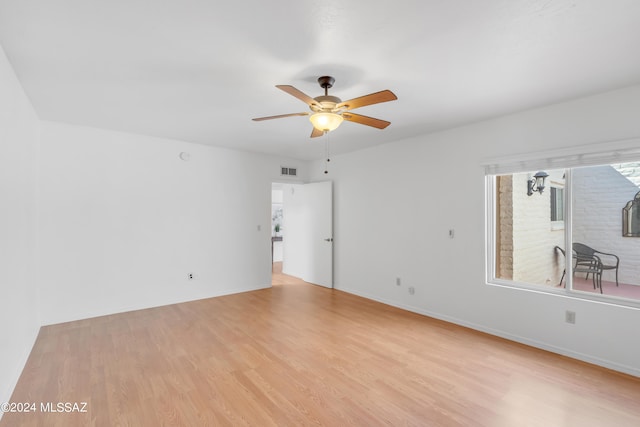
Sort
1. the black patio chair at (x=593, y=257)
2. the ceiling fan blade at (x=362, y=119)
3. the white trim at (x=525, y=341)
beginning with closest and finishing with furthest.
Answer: the ceiling fan blade at (x=362, y=119) → the white trim at (x=525, y=341) → the black patio chair at (x=593, y=257)

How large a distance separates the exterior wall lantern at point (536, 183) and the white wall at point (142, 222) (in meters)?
4.14

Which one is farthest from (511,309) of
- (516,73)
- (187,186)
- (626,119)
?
(187,186)

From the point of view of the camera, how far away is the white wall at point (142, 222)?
3832 millimetres

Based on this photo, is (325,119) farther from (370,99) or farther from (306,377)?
(306,377)

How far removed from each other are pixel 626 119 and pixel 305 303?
430 centimetres

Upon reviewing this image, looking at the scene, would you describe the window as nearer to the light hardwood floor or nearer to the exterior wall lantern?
the exterior wall lantern

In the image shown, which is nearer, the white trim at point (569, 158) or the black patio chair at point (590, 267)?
the white trim at point (569, 158)

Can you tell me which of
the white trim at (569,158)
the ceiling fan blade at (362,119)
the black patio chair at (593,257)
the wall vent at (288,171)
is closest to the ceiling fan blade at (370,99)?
the ceiling fan blade at (362,119)

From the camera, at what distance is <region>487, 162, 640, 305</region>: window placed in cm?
288

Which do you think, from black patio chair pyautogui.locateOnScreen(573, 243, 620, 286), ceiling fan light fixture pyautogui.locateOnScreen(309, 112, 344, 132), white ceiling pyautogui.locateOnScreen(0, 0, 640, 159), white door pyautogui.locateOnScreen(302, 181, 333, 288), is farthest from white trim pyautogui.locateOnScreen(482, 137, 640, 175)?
white door pyautogui.locateOnScreen(302, 181, 333, 288)

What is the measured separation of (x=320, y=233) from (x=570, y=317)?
396cm

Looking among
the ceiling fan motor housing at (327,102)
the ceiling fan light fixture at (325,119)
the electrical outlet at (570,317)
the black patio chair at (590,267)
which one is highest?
the ceiling fan motor housing at (327,102)

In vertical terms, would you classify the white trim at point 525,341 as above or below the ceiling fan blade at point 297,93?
below

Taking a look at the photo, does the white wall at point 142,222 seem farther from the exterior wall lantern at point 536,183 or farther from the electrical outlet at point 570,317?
the electrical outlet at point 570,317
